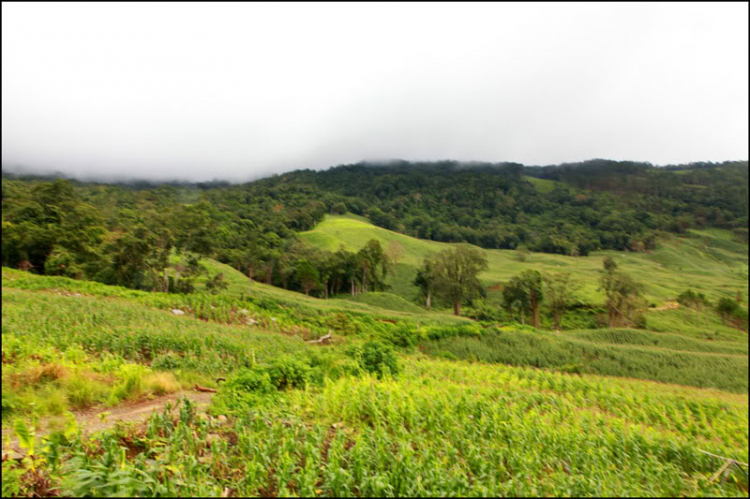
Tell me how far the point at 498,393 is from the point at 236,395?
700 centimetres

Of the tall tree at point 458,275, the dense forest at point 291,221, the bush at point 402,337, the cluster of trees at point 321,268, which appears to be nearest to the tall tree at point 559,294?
the tall tree at point 458,275

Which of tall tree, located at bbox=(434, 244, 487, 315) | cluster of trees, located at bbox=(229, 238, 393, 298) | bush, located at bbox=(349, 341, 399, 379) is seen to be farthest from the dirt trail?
cluster of trees, located at bbox=(229, 238, 393, 298)

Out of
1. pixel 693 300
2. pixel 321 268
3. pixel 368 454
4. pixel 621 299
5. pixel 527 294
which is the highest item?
pixel 368 454

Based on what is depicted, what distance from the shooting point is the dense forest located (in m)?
26.9

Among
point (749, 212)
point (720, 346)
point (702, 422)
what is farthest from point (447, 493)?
point (749, 212)

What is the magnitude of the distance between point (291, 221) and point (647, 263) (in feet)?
348

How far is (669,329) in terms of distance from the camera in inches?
1667

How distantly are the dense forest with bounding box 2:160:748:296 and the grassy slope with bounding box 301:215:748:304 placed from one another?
6789 millimetres

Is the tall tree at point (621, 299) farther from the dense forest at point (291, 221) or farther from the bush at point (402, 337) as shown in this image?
the bush at point (402, 337)

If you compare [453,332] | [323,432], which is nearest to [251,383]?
[323,432]

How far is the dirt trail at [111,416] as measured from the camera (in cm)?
429

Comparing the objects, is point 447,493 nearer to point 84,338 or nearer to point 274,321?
point 84,338

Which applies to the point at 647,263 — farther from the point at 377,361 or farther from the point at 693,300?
the point at 377,361

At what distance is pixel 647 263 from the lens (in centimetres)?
8931
